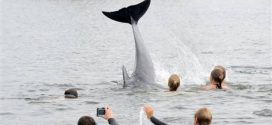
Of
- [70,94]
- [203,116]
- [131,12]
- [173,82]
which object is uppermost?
[131,12]

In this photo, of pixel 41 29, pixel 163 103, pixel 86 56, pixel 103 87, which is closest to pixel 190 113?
pixel 163 103

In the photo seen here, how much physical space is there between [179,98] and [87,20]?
57.1 meters

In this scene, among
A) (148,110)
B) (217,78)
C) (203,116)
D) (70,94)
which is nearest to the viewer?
(203,116)

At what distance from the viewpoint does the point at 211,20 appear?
266 feet

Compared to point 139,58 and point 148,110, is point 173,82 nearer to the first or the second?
point 139,58

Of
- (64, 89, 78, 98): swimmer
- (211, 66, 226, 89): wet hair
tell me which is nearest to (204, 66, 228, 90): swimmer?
(211, 66, 226, 89): wet hair

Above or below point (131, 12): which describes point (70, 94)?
below

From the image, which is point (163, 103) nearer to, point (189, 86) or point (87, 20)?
point (189, 86)

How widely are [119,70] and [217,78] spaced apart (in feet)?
35.7

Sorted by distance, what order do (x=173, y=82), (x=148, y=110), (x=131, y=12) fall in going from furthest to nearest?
(x=131, y=12) → (x=173, y=82) → (x=148, y=110)

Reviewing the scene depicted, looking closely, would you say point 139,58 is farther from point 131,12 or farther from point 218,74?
point 218,74

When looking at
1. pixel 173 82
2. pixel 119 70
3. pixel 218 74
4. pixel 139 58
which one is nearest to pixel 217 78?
pixel 218 74

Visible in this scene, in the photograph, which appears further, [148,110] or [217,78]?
[217,78]

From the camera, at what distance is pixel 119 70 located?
36.9m
